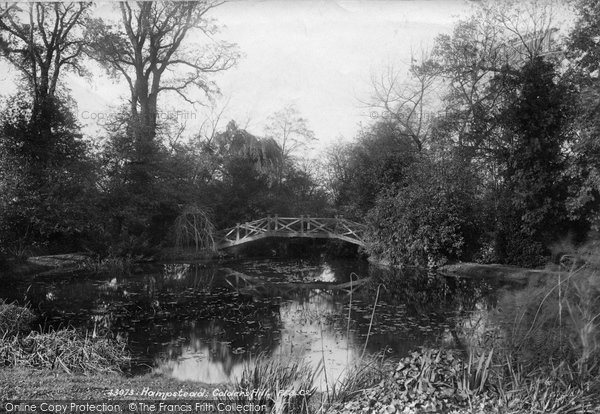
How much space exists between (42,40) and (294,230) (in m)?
7.45

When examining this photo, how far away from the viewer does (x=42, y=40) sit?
11.8 metres

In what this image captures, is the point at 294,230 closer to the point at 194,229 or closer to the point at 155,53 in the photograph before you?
the point at 194,229

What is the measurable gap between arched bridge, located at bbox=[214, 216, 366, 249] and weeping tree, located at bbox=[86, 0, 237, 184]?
2.70 meters

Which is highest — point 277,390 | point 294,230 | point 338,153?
point 338,153

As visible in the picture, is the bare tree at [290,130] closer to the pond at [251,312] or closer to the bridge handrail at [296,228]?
the bridge handrail at [296,228]

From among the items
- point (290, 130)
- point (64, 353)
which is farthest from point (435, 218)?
point (64, 353)

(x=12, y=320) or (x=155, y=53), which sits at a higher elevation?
(x=155, y=53)

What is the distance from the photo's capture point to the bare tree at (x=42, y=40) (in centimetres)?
1095

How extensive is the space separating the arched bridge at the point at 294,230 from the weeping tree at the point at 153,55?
8.86 feet

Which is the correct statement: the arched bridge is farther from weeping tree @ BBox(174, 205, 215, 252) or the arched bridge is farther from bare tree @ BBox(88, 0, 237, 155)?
bare tree @ BBox(88, 0, 237, 155)

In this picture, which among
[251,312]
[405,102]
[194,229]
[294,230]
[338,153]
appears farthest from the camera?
[338,153]

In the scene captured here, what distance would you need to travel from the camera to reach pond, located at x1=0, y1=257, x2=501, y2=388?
4.81 m

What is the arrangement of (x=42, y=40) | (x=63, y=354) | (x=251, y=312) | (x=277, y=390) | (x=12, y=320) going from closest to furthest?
(x=277, y=390) < (x=63, y=354) < (x=12, y=320) < (x=251, y=312) < (x=42, y=40)

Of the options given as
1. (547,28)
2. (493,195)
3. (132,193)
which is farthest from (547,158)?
(132,193)
